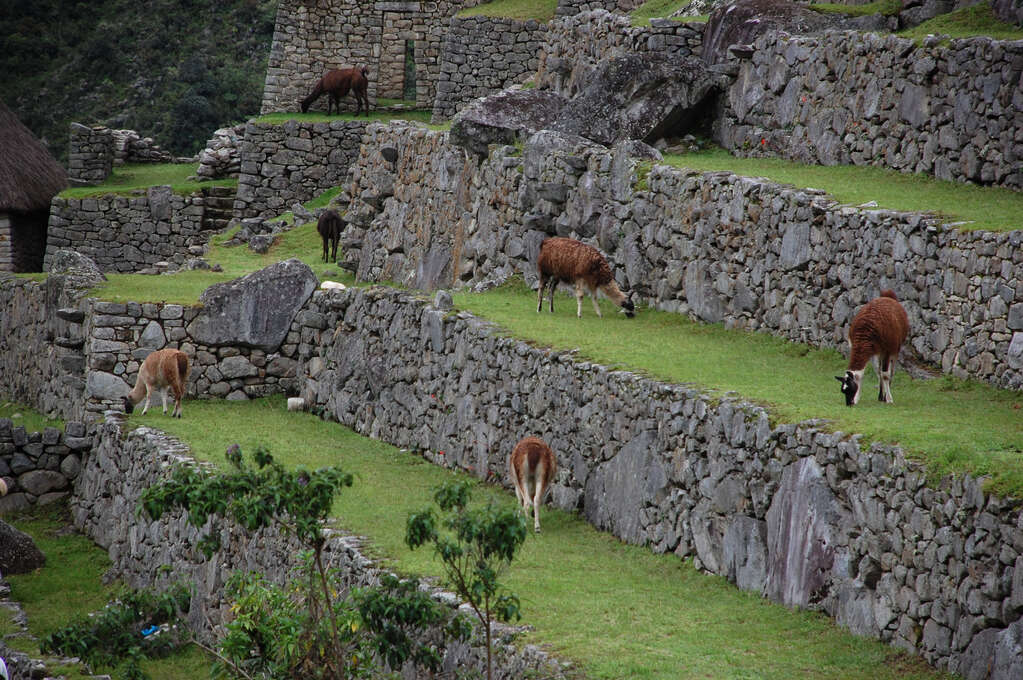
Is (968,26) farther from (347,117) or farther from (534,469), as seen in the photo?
(347,117)

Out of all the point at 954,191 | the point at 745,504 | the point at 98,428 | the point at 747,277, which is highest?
the point at 954,191

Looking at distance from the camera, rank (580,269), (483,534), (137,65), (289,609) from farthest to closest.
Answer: (137,65), (580,269), (289,609), (483,534)

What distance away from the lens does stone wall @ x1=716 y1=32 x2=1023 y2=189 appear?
1461cm

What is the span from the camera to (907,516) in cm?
943

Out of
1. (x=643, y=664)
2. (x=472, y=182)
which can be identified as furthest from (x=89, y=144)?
(x=643, y=664)

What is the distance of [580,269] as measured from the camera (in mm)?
16078

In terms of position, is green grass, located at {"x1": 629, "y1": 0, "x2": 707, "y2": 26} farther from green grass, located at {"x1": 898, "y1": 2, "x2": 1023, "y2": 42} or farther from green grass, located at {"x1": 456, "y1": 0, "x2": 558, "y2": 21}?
green grass, located at {"x1": 898, "y1": 2, "x2": 1023, "y2": 42}

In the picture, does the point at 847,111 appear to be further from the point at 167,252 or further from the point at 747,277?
the point at 167,252

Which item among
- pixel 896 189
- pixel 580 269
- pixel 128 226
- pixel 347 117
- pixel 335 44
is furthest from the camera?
pixel 335 44

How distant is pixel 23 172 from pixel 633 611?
25.4 metres

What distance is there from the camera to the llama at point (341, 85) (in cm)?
3153

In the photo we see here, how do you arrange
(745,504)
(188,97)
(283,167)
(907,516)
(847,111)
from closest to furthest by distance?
(907,516)
(745,504)
(847,111)
(283,167)
(188,97)

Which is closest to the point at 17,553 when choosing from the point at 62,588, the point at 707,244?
the point at 62,588

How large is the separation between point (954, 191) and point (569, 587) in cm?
611
